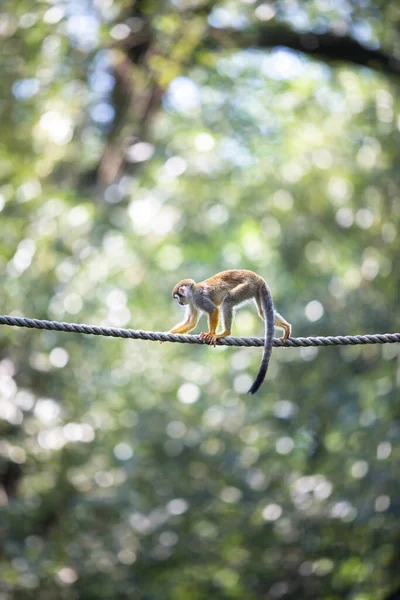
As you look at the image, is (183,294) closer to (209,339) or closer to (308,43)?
(209,339)

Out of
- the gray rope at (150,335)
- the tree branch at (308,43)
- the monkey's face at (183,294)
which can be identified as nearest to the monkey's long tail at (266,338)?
the gray rope at (150,335)

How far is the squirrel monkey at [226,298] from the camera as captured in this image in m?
4.48

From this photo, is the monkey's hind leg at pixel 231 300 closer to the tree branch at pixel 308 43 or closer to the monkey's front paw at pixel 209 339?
the monkey's front paw at pixel 209 339

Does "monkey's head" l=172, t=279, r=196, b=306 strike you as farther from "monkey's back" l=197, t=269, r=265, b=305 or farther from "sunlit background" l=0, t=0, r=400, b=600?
"sunlit background" l=0, t=0, r=400, b=600

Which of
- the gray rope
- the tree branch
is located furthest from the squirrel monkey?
the tree branch

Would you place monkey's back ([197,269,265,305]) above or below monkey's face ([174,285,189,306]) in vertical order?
above

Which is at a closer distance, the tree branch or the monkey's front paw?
the monkey's front paw

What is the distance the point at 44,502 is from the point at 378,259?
432 centimetres

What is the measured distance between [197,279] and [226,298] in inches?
236

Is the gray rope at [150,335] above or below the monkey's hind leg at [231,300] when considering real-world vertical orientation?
above

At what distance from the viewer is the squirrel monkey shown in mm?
4477

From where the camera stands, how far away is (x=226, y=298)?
15.0 ft

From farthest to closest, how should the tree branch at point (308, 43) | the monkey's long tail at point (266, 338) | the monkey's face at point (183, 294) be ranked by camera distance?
the tree branch at point (308, 43), the monkey's face at point (183, 294), the monkey's long tail at point (266, 338)

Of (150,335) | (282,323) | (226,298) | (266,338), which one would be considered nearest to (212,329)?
(226,298)
